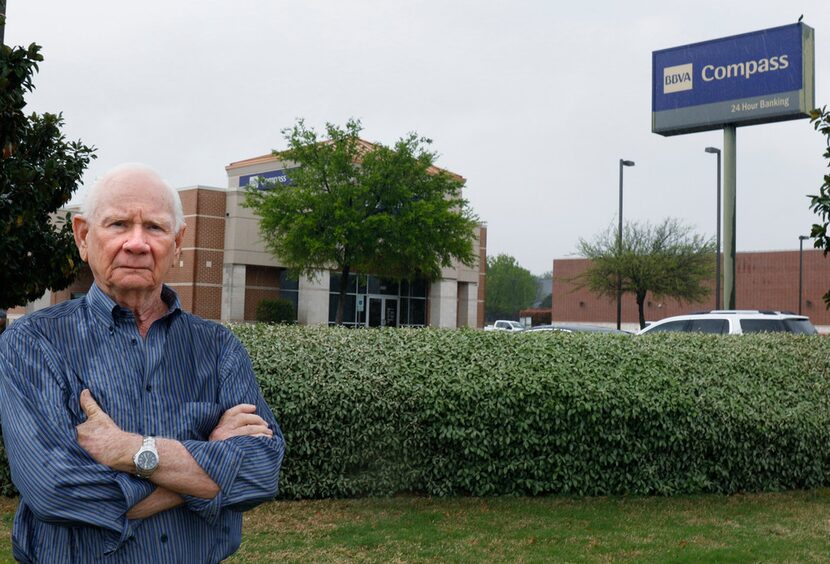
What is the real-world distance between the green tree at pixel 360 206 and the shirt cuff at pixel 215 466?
34548 mm

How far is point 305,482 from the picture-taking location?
799cm

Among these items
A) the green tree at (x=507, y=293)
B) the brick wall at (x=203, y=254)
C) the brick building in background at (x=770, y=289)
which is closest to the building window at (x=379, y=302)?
the brick wall at (x=203, y=254)

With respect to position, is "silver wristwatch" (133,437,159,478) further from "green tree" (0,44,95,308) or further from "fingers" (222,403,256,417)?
"green tree" (0,44,95,308)

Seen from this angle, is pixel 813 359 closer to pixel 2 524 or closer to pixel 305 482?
pixel 305 482

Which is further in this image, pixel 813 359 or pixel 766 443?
pixel 813 359

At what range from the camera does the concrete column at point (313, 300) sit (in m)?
46.2

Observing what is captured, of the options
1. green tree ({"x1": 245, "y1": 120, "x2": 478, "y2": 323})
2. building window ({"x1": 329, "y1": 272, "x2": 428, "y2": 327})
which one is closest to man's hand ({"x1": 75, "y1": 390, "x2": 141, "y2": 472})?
green tree ({"x1": 245, "y1": 120, "x2": 478, "y2": 323})

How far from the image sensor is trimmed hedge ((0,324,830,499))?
7.96m

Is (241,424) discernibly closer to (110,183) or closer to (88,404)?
(88,404)

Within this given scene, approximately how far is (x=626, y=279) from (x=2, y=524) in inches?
1522

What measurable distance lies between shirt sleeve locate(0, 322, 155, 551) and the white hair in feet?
1.27

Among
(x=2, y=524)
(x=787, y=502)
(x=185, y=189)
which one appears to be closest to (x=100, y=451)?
(x=2, y=524)

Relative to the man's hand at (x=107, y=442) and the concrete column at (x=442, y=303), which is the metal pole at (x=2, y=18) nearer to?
the man's hand at (x=107, y=442)

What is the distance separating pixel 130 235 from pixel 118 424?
0.50 meters
